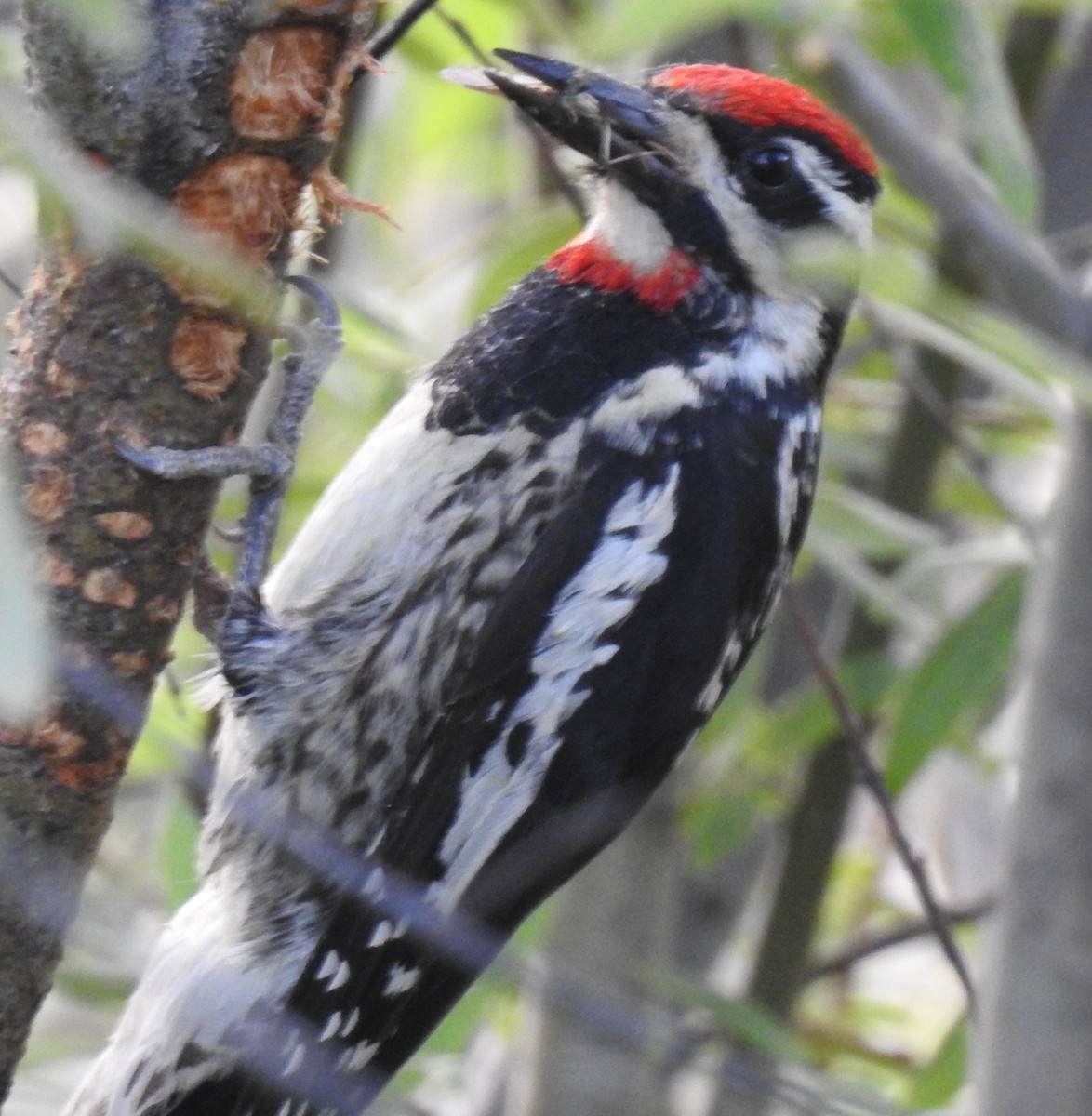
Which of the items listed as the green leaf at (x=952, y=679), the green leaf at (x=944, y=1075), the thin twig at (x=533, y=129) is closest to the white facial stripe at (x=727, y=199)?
the thin twig at (x=533, y=129)

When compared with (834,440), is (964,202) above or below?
above

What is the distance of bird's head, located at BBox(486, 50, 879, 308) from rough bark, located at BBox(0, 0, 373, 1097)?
64cm

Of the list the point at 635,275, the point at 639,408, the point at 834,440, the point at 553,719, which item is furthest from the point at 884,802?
the point at 834,440

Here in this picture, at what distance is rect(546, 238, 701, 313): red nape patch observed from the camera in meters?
1.78

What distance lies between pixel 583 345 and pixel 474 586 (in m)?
0.27

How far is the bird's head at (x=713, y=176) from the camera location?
1.75m

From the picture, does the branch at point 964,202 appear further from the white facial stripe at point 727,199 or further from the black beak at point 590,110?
the black beak at point 590,110

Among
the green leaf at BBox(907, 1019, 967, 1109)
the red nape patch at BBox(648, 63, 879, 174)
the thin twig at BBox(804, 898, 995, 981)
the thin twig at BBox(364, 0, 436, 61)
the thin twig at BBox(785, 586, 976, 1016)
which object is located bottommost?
the thin twig at BBox(804, 898, 995, 981)

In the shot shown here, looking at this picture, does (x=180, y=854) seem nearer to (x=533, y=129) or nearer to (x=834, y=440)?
(x=533, y=129)

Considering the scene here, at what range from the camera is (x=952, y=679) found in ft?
7.32

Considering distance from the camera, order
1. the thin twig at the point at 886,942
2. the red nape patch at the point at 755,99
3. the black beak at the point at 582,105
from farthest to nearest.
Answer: the thin twig at the point at 886,942
the red nape patch at the point at 755,99
the black beak at the point at 582,105

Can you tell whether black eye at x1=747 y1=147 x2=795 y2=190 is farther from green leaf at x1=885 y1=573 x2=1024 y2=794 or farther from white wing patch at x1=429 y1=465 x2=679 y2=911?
green leaf at x1=885 y1=573 x2=1024 y2=794

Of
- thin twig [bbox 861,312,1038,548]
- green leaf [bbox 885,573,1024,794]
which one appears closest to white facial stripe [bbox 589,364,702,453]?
thin twig [bbox 861,312,1038,548]

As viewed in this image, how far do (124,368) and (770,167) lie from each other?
90cm
